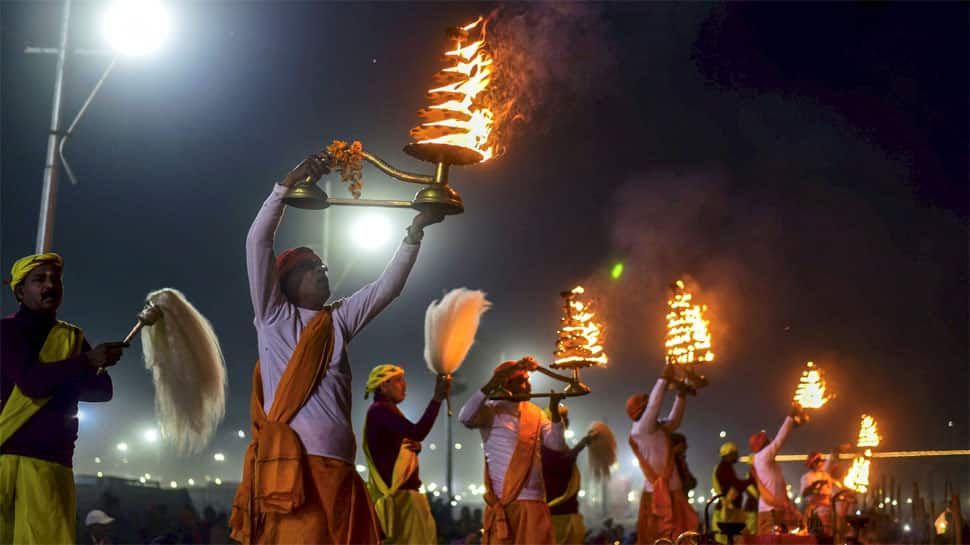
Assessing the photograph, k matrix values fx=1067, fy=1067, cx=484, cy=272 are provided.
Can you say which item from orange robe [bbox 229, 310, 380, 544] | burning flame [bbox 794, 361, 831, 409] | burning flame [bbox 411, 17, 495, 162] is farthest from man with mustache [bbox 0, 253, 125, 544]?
burning flame [bbox 794, 361, 831, 409]

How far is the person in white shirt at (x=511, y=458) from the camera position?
9.00 meters

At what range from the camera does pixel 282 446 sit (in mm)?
4867

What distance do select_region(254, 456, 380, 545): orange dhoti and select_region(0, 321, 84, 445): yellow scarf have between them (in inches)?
47.9

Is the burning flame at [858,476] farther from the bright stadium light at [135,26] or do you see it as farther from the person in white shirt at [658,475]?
the bright stadium light at [135,26]

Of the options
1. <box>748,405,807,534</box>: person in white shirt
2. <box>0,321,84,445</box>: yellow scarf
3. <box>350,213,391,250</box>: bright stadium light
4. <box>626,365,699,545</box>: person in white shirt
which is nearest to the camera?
<box>0,321,84,445</box>: yellow scarf

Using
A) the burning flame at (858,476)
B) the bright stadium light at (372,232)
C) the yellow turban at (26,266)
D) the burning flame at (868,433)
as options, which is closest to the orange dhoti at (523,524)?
the yellow turban at (26,266)

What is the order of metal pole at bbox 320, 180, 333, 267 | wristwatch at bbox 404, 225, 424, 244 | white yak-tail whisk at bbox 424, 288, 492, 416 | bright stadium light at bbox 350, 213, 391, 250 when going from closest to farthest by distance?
wristwatch at bbox 404, 225, 424, 244 < white yak-tail whisk at bbox 424, 288, 492, 416 < bright stadium light at bbox 350, 213, 391, 250 < metal pole at bbox 320, 180, 333, 267

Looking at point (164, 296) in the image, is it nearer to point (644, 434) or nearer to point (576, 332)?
point (576, 332)

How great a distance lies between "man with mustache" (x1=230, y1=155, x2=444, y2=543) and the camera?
487 centimetres

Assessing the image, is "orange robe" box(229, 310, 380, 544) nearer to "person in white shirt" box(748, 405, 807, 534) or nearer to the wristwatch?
the wristwatch

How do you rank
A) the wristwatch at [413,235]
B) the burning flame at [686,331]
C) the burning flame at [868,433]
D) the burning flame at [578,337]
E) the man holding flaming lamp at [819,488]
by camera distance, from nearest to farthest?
the wristwatch at [413,235]
the burning flame at [578,337]
the burning flame at [686,331]
the man holding flaming lamp at [819,488]
the burning flame at [868,433]

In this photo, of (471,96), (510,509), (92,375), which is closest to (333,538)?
(92,375)

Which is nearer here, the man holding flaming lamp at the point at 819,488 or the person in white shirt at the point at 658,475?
the person in white shirt at the point at 658,475

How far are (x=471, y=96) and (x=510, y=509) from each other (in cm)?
476
